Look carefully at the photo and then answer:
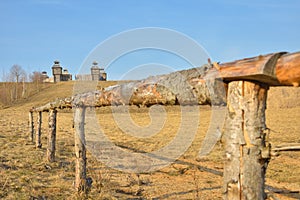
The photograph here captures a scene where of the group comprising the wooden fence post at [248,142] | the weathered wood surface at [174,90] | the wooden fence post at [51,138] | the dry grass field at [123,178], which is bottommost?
the dry grass field at [123,178]

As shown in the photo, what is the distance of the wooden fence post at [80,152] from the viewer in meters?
5.94

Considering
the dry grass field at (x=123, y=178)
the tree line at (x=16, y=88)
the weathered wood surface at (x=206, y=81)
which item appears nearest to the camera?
the weathered wood surface at (x=206, y=81)

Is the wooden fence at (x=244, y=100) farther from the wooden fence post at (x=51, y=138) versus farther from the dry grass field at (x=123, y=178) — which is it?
the wooden fence post at (x=51, y=138)

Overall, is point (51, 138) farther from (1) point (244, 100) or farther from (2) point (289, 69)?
(2) point (289, 69)

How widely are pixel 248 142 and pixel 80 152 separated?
4.36 metres

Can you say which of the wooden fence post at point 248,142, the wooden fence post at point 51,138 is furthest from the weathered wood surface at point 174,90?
the wooden fence post at point 51,138

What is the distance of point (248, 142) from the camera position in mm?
2441

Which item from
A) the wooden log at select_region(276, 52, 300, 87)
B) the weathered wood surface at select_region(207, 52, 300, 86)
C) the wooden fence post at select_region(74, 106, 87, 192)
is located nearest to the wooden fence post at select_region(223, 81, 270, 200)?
the weathered wood surface at select_region(207, 52, 300, 86)

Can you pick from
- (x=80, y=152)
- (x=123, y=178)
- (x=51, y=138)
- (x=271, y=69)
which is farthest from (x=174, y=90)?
(x=51, y=138)

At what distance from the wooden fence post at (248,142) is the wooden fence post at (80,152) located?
4.00 m

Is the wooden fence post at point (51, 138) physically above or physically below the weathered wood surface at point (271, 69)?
below

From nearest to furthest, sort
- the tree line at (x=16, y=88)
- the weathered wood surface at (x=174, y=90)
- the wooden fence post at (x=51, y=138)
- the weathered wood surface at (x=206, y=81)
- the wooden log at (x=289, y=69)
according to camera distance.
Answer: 1. the wooden log at (x=289, y=69)
2. the weathered wood surface at (x=206, y=81)
3. the weathered wood surface at (x=174, y=90)
4. the wooden fence post at (x=51, y=138)
5. the tree line at (x=16, y=88)

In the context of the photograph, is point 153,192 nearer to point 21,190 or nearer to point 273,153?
point 21,190

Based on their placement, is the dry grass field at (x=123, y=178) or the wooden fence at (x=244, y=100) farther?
the dry grass field at (x=123, y=178)
